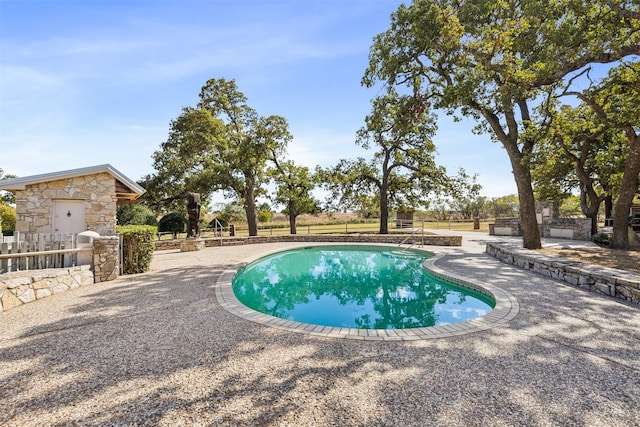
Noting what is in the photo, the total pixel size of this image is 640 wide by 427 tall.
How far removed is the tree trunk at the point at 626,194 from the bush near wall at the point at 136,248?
53.0 ft

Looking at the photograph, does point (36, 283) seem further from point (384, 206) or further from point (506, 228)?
point (506, 228)

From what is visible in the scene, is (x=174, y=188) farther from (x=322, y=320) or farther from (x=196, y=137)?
(x=322, y=320)

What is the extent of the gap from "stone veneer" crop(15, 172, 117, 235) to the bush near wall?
1.51 m

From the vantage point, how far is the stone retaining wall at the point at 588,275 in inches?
214

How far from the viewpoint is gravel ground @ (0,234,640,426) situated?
90.5 inches

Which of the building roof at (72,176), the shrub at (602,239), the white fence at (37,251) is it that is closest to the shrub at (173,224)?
the building roof at (72,176)

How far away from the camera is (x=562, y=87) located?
10.3m

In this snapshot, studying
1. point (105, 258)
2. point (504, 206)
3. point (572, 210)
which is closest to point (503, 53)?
point (105, 258)

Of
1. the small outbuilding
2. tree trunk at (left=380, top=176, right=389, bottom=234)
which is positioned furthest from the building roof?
tree trunk at (left=380, top=176, right=389, bottom=234)

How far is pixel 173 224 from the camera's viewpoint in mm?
19984

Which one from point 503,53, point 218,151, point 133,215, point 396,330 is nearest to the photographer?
point 396,330

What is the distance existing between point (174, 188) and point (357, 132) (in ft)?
42.0

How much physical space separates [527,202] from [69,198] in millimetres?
15735

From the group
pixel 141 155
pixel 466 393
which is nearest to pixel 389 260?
pixel 466 393
